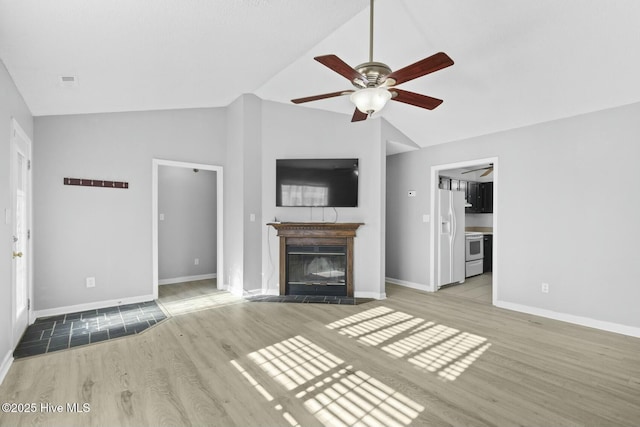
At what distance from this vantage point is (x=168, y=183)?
5.35 metres

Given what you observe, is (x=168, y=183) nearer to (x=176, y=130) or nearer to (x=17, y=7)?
(x=176, y=130)

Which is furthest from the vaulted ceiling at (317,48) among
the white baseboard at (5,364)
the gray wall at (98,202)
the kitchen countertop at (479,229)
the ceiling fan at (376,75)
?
the kitchen countertop at (479,229)

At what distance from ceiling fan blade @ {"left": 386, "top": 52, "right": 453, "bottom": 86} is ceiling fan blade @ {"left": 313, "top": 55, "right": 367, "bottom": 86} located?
0.68 ft

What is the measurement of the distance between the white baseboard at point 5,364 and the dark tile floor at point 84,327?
14cm

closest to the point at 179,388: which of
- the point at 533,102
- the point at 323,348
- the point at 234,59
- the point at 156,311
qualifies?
the point at 323,348

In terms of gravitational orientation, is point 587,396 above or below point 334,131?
below

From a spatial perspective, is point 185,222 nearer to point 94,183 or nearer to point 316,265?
point 94,183

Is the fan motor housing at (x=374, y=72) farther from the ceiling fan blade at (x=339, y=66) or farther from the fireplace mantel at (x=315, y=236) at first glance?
the fireplace mantel at (x=315, y=236)

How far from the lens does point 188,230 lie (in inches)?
220

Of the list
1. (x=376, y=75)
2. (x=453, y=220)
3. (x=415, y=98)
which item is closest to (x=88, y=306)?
(x=376, y=75)

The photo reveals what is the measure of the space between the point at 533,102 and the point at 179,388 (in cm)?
435

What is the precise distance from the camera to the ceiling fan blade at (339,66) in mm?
1981

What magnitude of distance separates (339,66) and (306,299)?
3.27 meters

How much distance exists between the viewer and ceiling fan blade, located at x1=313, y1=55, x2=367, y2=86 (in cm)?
198
